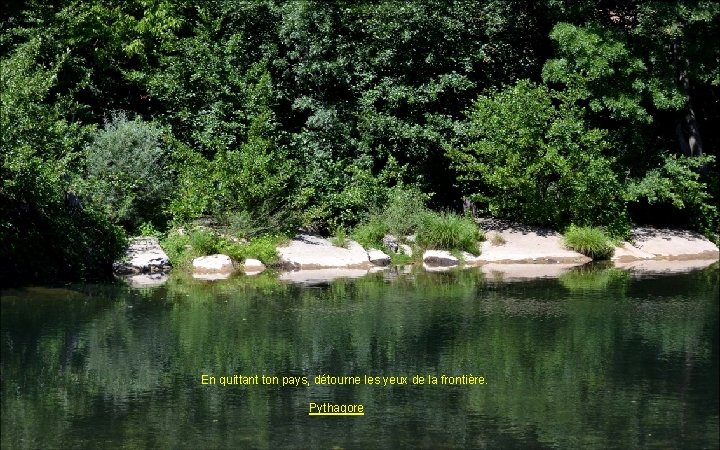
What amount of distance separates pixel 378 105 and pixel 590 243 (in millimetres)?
6012

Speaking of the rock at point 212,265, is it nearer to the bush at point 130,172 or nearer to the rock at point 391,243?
the bush at point 130,172

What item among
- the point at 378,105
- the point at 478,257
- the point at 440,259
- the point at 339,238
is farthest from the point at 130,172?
the point at 478,257

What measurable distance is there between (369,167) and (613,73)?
5800 millimetres

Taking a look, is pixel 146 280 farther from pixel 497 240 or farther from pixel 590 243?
pixel 590 243

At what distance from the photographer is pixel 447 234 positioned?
21.4m

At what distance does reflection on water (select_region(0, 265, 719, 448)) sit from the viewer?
983 cm

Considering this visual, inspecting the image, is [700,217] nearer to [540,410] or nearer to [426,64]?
[426,64]

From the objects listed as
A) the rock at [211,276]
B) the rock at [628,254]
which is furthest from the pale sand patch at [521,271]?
the rock at [211,276]

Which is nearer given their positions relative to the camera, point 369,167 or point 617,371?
point 617,371

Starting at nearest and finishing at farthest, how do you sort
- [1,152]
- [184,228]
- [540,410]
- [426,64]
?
1. [540,410]
2. [1,152]
3. [184,228]
4. [426,64]

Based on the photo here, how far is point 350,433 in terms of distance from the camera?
32.3ft

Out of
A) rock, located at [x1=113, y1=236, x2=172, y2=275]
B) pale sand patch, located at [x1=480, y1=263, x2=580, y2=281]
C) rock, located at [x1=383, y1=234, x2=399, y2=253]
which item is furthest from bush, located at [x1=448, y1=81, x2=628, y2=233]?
rock, located at [x1=113, y1=236, x2=172, y2=275]

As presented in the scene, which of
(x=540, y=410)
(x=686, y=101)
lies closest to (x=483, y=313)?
(x=540, y=410)

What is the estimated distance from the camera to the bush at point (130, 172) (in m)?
20.0
